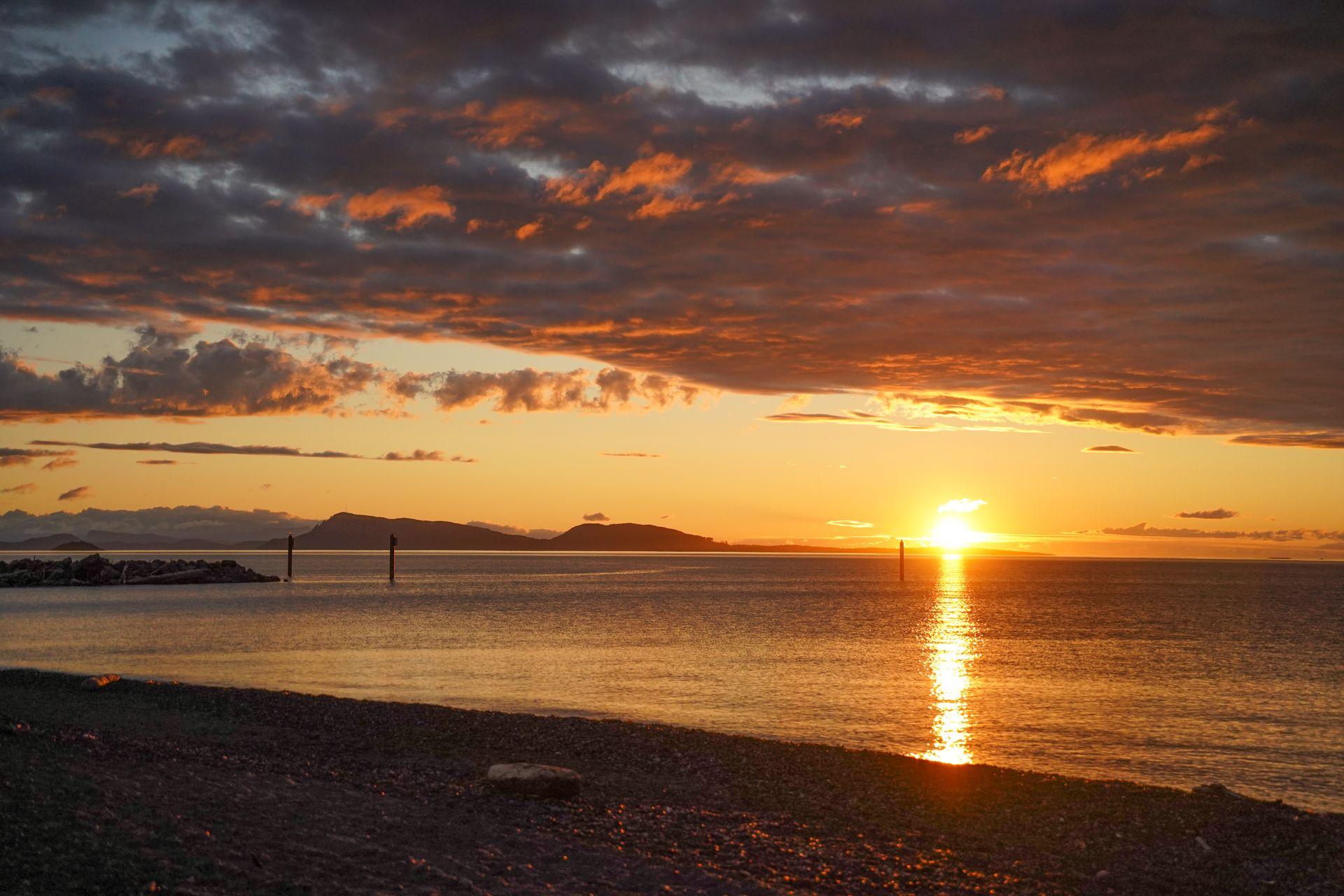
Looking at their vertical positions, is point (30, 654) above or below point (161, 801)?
below

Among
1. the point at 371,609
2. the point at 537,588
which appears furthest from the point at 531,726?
the point at 537,588

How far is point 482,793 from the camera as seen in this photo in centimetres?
1553

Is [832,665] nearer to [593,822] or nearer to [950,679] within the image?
[950,679]

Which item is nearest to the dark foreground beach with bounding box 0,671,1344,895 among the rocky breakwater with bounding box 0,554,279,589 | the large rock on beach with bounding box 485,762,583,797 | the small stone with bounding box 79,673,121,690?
the large rock on beach with bounding box 485,762,583,797

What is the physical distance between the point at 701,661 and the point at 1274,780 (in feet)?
80.4

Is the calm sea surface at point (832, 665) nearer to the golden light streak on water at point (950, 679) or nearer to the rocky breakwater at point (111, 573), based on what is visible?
the golden light streak on water at point (950, 679)

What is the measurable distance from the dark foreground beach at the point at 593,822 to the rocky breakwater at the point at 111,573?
111 metres

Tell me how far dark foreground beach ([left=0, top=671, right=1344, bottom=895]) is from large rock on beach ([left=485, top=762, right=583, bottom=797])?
19 centimetres

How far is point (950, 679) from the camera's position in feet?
129

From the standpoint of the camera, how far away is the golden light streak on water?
24.3 m

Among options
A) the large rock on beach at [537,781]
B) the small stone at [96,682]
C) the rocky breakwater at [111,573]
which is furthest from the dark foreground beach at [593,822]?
the rocky breakwater at [111,573]

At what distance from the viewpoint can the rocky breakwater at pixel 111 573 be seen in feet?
382

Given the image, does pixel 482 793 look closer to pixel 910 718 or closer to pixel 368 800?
pixel 368 800

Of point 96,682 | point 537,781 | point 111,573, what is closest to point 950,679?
point 537,781
